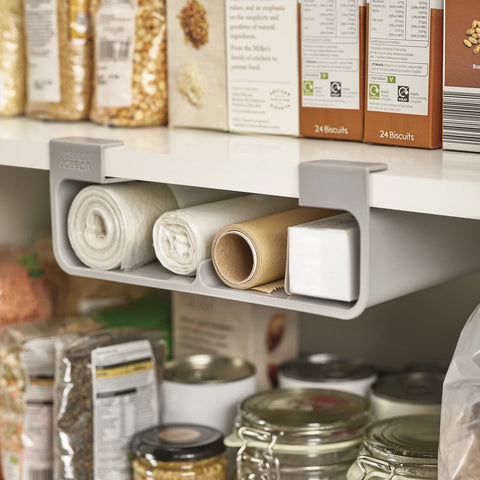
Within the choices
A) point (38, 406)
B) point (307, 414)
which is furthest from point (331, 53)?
point (38, 406)

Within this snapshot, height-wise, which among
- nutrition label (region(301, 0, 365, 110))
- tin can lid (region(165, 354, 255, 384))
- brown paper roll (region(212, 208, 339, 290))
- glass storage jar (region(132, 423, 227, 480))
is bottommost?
glass storage jar (region(132, 423, 227, 480))

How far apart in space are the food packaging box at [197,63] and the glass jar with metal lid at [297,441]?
37 centimetres

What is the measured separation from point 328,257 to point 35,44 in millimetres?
675

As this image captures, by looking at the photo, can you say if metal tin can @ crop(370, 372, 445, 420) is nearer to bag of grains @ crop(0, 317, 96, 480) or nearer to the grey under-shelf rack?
the grey under-shelf rack

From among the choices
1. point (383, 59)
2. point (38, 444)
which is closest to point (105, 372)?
point (38, 444)

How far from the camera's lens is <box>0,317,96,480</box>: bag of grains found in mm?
1396

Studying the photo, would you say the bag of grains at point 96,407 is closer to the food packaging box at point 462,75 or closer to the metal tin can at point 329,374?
the metal tin can at point 329,374

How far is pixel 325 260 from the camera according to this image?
95cm

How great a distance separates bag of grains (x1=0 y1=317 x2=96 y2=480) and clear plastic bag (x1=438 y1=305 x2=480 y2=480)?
25.5 inches

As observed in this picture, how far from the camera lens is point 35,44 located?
4.68 ft

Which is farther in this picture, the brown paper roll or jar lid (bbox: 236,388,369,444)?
jar lid (bbox: 236,388,369,444)

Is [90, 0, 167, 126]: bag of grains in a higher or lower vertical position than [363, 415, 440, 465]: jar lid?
higher

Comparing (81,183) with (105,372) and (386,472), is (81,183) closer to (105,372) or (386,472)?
(105,372)

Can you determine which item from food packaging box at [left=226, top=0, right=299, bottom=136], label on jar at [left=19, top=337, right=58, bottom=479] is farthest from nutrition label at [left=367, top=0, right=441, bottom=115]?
label on jar at [left=19, top=337, right=58, bottom=479]
